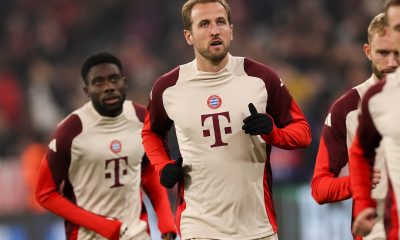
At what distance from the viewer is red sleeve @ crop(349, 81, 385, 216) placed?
17.5 feet

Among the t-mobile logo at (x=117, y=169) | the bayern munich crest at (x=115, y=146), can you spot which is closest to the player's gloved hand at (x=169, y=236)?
the t-mobile logo at (x=117, y=169)

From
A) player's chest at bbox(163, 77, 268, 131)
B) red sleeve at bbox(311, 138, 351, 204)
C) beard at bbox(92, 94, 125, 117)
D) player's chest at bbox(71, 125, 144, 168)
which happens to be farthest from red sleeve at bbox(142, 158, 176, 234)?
red sleeve at bbox(311, 138, 351, 204)

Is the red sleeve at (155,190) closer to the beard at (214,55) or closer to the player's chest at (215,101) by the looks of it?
the player's chest at (215,101)

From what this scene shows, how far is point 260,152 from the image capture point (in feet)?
21.5

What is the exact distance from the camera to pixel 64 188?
7.77 meters

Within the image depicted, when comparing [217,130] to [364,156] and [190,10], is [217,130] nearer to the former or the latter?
[190,10]

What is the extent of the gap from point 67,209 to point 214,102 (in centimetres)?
156

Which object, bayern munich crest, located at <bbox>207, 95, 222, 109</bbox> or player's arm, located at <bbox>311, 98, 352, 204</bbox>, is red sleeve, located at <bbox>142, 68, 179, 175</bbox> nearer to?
bayern munich crest, located at <bbox>207, 95, 222, 109</bbox>

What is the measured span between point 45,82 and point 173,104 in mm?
8873

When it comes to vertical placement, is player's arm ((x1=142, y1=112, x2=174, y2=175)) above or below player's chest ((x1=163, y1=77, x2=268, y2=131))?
below

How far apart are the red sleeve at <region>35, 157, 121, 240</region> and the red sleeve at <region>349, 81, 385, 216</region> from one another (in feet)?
7.93

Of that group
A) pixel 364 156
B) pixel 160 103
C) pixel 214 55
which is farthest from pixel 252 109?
pixel 364 156

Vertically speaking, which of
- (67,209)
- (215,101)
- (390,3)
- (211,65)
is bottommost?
(67,209)

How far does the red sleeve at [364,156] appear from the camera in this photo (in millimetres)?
5348
